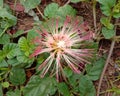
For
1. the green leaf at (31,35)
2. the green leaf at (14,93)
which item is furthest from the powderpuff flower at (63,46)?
the green leaf at (14,93)

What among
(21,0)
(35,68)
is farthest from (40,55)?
(21,0)

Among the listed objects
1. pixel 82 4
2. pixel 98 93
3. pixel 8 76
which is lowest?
pixel 98 93

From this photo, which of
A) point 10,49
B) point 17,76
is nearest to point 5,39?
point 10,49

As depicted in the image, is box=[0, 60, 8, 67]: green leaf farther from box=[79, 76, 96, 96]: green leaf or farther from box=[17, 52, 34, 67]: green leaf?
box=[79, 76, 96, 96]: green leaf

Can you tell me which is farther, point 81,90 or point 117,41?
point 117,41

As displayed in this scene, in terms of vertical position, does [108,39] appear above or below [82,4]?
below

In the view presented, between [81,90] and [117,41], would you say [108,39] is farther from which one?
[81,90]
